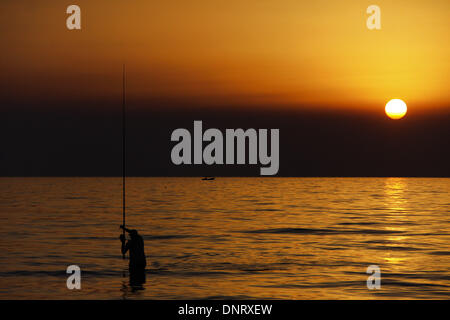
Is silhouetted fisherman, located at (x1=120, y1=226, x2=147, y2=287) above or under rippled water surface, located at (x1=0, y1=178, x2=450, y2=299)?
above

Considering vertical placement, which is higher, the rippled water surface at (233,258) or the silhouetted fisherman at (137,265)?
the silhouetted fisherman at (137,265)

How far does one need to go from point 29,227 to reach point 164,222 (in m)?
9.79

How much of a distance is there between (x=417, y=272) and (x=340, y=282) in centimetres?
413

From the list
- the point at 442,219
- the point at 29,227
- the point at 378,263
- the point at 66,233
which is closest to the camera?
the point at 378,263

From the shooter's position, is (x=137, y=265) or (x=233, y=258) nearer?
(x=137, y=265)

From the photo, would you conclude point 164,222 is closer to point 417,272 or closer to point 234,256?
point 234,256

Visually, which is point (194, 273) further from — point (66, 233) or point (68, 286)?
point (66, 233)

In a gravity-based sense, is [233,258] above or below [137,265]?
below
